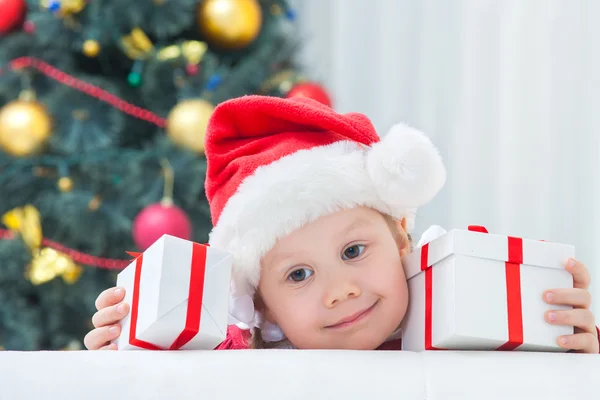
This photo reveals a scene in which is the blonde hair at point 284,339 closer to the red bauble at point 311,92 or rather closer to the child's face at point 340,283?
the child's face at point 340,283

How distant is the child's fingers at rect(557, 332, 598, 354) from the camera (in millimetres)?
826

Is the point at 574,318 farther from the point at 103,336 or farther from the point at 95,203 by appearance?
the point at 95,203

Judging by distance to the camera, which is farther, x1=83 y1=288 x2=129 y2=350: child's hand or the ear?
the ear

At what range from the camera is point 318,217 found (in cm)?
98

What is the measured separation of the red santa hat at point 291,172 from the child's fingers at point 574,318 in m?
0.25

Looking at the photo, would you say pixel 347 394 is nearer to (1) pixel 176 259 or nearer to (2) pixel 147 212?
(1) pixel 176 259

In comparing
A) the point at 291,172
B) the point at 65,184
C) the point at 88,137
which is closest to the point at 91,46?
the point at 88,137

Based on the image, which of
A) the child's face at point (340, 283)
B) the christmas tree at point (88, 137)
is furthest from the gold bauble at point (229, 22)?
the child's face at point (340, 283)

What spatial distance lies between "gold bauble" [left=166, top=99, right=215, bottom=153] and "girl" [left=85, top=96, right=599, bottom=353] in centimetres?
78

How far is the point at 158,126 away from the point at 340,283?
3.95 feet

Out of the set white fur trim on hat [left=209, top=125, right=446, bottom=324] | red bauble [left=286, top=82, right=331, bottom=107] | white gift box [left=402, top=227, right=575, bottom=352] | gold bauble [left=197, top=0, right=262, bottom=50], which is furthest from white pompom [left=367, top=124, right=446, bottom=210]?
gold bauble [left=197, top=0, right=262, bottom=50]

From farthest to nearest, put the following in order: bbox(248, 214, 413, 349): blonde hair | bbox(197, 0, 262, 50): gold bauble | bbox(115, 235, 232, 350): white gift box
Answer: bbox(197, 0, 262, 50): gold bauble, bbox(248, 214, 413, 349): blonde hair, bbox(115, 235, 232, 350): white gift box

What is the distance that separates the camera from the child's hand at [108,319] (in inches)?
34.7

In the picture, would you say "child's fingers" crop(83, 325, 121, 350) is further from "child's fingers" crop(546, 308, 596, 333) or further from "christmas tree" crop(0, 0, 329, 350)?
"christmas tree" crop(0, 0, 329, 350)
